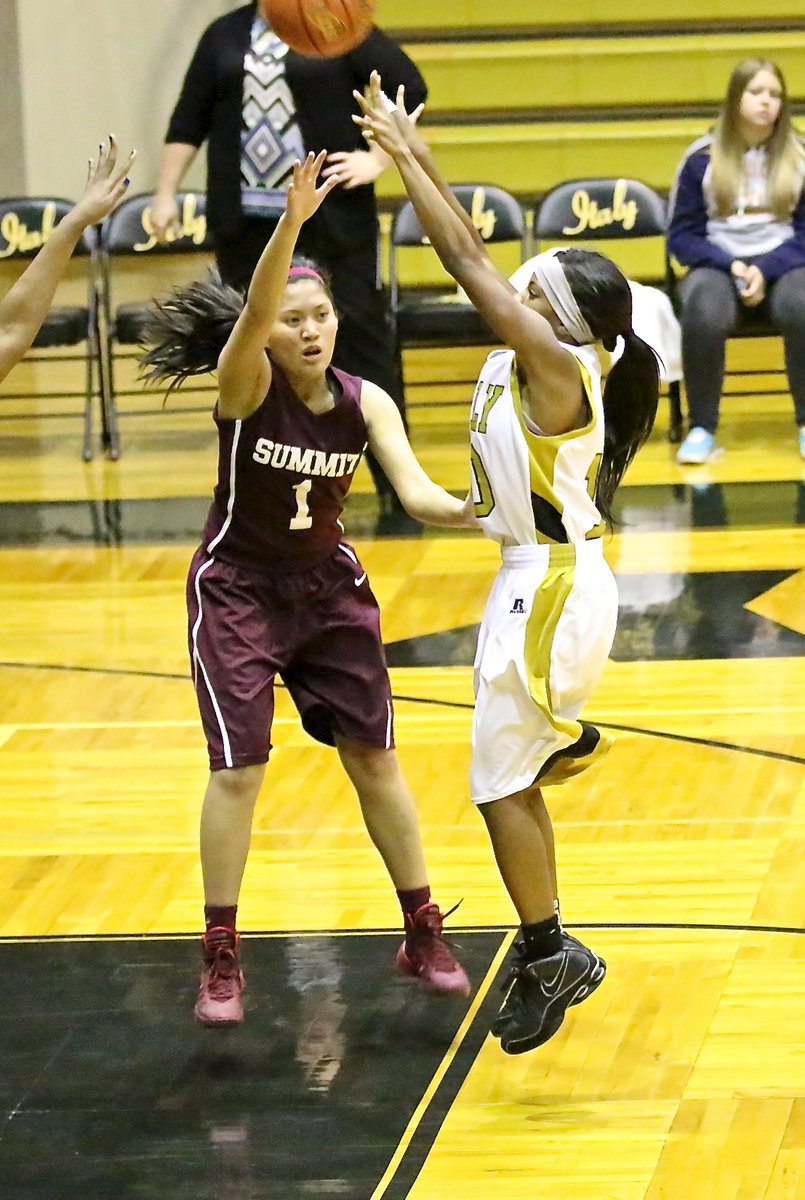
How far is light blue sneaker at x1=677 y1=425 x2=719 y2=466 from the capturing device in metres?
7.90

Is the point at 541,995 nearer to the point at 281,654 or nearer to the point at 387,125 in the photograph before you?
the point at 281,654

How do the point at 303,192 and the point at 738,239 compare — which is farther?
the point at 738,239

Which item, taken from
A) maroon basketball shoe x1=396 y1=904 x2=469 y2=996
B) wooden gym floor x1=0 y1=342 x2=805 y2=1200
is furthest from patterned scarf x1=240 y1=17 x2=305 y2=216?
maroon basketball shoe x1=396 y1=904 x2=469 y2=996

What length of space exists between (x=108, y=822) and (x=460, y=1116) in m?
1.61

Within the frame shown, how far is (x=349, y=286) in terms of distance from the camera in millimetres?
7074

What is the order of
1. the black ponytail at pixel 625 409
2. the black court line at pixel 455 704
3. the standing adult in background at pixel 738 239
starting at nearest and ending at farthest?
1. the black ponytail at pixel 625 409
2. the black court line at pixel 455 704
3. the standing adult in background at pixel 738 239

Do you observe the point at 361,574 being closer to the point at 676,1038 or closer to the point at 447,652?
the point at 676,1038

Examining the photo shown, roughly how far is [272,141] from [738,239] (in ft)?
6.94

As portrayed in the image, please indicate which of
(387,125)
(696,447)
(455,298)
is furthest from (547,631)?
(455,298)

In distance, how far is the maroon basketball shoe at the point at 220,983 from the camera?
3408 mm

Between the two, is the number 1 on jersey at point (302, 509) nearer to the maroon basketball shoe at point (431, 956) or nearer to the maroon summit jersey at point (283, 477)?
the maroon summit jersey at point (283, 477)

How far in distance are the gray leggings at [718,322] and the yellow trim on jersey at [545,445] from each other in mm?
4759

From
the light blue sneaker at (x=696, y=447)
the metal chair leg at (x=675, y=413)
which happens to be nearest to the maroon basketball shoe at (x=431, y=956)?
the light blue sneaker at (x=696, y=447)

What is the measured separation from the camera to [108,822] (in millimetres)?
4465
